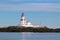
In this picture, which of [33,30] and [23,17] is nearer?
[33,30]

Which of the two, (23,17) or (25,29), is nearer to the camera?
(25,29)

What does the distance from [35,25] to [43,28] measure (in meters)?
10.6

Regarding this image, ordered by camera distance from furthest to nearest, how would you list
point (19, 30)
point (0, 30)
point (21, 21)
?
point (21, 21) < point (0, 30) < point (19, 30)

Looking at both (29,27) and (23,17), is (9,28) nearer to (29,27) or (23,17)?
(29,27)

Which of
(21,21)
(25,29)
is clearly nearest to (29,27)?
(25,29)

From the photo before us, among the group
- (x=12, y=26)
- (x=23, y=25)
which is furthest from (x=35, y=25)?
(x=12, y=26)

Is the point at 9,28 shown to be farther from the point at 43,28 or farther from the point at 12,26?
the point at 43,28

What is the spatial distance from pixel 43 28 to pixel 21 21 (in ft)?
66.0

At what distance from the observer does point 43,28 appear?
138125mm

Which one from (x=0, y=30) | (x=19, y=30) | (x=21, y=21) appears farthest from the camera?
(x=21, y=21)

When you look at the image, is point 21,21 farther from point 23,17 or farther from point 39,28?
point 39,28

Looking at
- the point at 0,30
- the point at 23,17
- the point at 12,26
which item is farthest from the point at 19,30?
the point at 23,17

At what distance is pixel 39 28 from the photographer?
13988 cm

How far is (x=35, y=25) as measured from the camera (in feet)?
486
